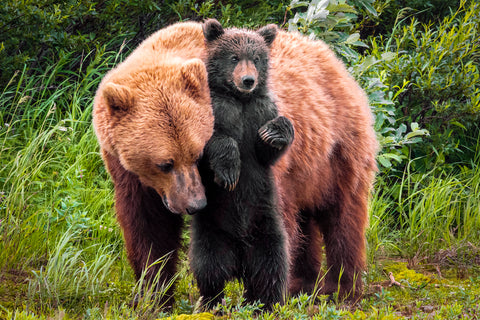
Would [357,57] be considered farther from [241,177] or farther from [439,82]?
[241,177]

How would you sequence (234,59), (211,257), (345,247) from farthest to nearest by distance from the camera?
(345,247) → (211,257) → (234,59)

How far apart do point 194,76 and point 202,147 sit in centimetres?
37

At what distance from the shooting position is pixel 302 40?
5.46 meters

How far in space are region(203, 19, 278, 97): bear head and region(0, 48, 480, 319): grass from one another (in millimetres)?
1150

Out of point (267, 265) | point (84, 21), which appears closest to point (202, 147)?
point (267, 265)

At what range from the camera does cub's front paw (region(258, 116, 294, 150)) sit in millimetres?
3768

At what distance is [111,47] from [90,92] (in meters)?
0.73

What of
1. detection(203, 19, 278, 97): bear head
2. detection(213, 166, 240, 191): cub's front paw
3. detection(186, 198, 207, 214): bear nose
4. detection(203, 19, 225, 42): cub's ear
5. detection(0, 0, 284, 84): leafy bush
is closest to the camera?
detection(186, 198, 207, 214): bear nose

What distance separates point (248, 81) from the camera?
377 cm

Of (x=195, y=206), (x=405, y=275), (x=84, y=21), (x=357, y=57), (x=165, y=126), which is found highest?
(x=165, y=126)

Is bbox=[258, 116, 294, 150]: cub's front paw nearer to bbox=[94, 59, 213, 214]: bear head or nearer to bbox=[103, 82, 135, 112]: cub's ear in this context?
bbox=[94, 59, 213, 214]: bear head

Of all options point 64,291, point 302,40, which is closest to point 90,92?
point 302,40

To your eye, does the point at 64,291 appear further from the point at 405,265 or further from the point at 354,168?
the point at 405,265

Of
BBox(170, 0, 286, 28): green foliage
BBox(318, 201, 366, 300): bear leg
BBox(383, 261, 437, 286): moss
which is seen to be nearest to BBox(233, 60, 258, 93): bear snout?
BBox(318, 201, 366, 300): bear leg
